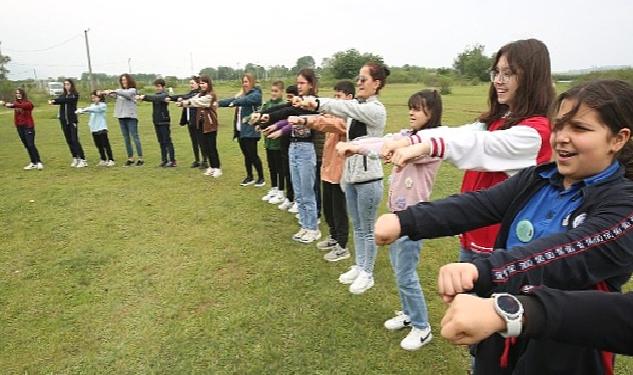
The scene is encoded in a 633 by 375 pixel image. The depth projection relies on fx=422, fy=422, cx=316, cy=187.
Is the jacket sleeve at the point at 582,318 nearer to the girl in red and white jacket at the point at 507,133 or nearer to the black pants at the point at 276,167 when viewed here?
the girl in red and white jacket at the point at 507,133

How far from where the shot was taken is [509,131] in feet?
5.95

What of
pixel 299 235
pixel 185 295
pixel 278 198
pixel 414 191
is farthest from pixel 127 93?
pixel 414 191

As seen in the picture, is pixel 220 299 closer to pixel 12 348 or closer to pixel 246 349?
pixel 246 349

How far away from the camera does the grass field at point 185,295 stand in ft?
10.2

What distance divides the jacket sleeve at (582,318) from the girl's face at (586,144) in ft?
1.53

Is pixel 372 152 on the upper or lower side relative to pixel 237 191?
upper

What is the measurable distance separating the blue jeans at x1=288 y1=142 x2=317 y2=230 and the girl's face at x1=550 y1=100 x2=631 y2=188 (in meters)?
3.88

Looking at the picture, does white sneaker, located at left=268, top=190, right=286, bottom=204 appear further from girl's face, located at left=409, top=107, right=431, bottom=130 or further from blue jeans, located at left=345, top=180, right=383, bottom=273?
girl's face, located at left=409, top=107, right=431, bottom=130

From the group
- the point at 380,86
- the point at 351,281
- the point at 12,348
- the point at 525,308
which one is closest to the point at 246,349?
the point at 351,281

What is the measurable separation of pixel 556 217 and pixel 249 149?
6.44m

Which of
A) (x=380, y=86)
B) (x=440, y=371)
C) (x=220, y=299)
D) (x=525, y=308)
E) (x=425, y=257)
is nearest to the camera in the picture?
(x=525, y=308)

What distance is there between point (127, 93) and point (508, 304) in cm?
928

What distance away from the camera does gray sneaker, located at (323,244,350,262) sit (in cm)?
472

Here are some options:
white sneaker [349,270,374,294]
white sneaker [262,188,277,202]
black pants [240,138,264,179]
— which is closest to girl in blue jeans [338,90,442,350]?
white sneaker [349,270,374,294]
